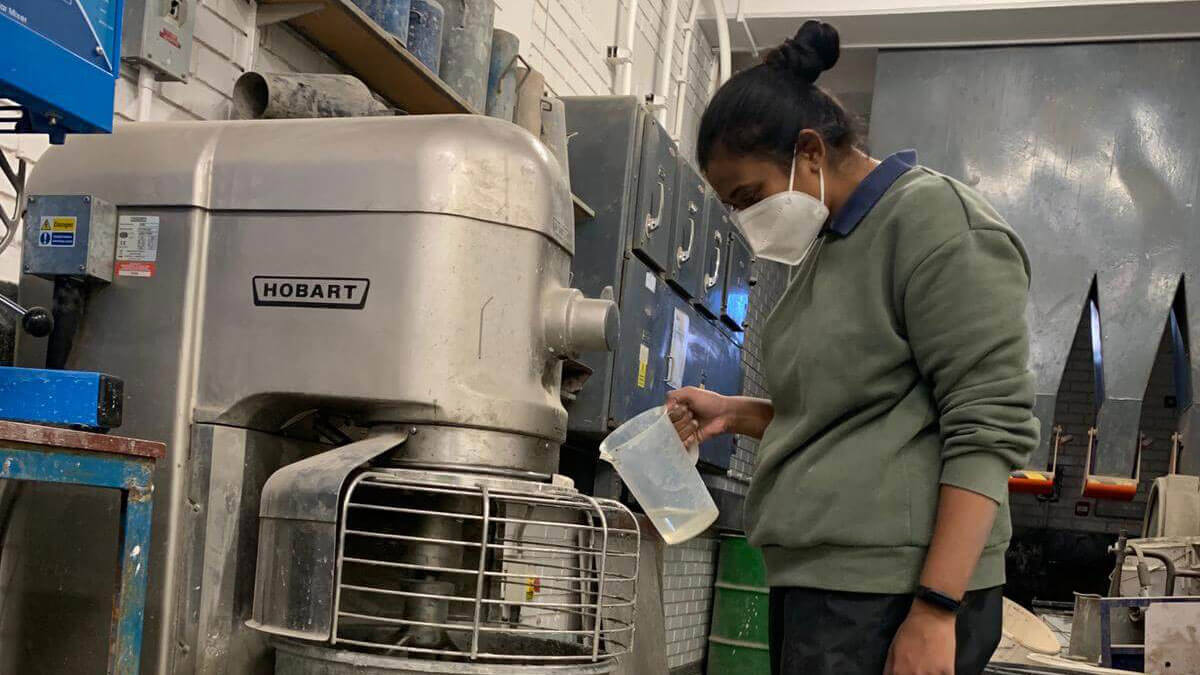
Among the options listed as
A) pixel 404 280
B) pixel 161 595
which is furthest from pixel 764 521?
pixel 161 595

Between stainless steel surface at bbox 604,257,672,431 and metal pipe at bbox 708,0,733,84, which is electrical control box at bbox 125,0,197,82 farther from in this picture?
metal pipe at bbox 708,0,733,84

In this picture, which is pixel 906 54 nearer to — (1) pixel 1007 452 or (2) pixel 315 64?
(2) pixel 315 64

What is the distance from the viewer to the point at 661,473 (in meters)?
1.75

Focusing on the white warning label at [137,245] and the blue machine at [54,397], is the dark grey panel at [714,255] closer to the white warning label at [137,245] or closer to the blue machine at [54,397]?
the white warning label at [137,245]

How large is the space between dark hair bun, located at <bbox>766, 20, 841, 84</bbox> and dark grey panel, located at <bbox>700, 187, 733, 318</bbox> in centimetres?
273

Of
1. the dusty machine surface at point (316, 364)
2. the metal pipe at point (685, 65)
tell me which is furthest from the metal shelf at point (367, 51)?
the metal pipe at point (685, 65)

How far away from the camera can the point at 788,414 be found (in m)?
1.40

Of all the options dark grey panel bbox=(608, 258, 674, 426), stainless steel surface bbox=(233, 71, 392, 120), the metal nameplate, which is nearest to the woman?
the metal nameplate

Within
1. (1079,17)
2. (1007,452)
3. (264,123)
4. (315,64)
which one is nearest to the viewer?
(1007,452)

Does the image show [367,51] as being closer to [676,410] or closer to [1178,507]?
[676,410]

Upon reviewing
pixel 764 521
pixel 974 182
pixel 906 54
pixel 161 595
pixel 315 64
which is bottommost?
pixel 161 595

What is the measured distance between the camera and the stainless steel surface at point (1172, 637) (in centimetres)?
339

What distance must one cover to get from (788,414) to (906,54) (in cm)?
542

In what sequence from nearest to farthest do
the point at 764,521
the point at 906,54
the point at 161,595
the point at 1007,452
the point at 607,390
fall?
the point at 1007,452 < the point at 764,521 < the point at 161,595 < the point at 607,390 < the point at 906,54
